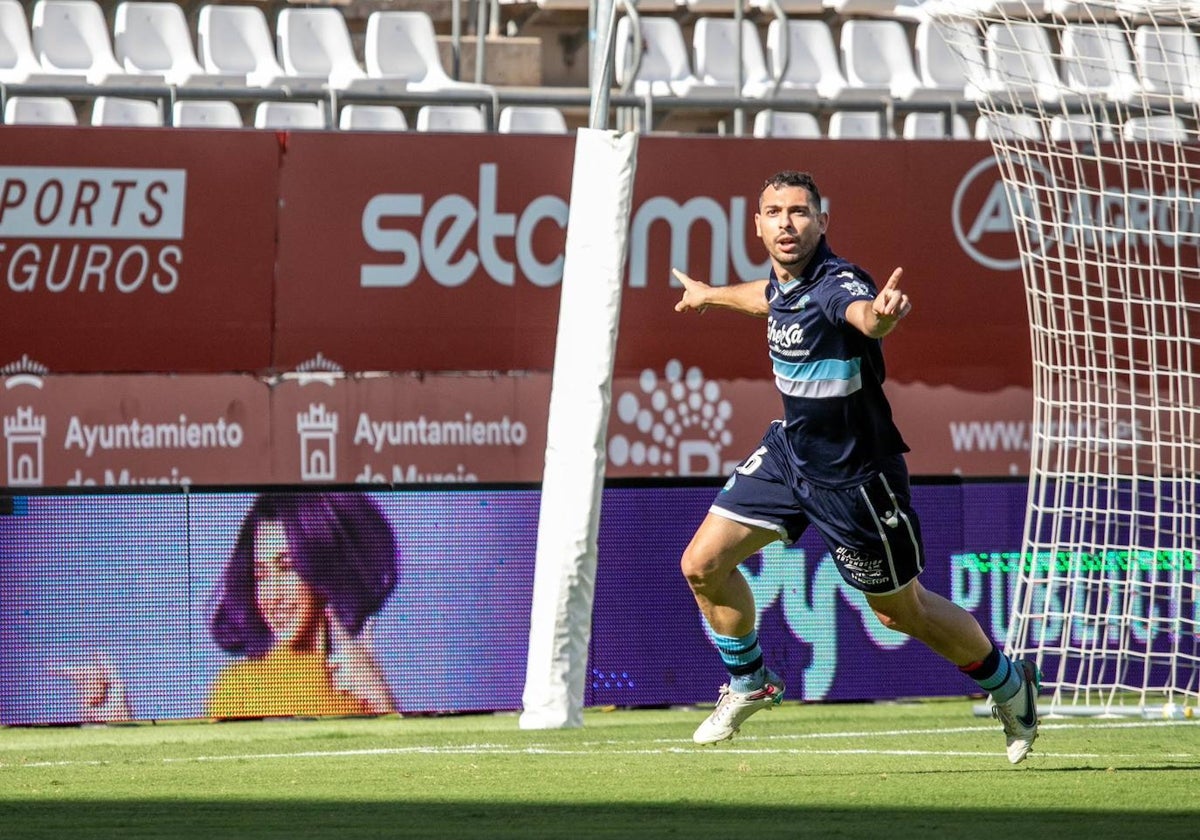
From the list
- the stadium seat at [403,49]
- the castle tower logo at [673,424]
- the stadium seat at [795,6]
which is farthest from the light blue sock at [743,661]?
the stadium seat at [795,6]

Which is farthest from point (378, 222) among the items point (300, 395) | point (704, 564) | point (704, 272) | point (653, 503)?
point (704, 564)

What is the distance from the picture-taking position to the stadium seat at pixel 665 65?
15.8 metres

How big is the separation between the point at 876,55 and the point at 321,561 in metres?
9.02

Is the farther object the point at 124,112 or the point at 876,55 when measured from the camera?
the point at 876,55

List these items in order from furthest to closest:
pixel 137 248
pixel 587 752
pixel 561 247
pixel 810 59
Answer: pixel 810 59, pixel 561 247, pixel 137 248, pixel 587 752

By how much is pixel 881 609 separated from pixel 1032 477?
3.41m

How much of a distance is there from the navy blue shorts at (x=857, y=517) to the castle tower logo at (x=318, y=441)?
6.52 m

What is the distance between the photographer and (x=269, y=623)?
405 inches

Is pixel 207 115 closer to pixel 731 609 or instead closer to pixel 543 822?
pixel 731 609

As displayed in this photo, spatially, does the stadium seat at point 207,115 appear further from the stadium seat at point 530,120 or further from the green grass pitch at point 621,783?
the green grass pitch at point 621,783

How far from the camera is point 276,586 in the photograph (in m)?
10.3

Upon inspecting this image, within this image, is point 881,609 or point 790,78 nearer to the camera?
point 881,609

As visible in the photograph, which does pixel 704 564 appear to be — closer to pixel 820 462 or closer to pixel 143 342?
pixel 820 462

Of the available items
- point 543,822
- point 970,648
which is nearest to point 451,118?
point 970,648
